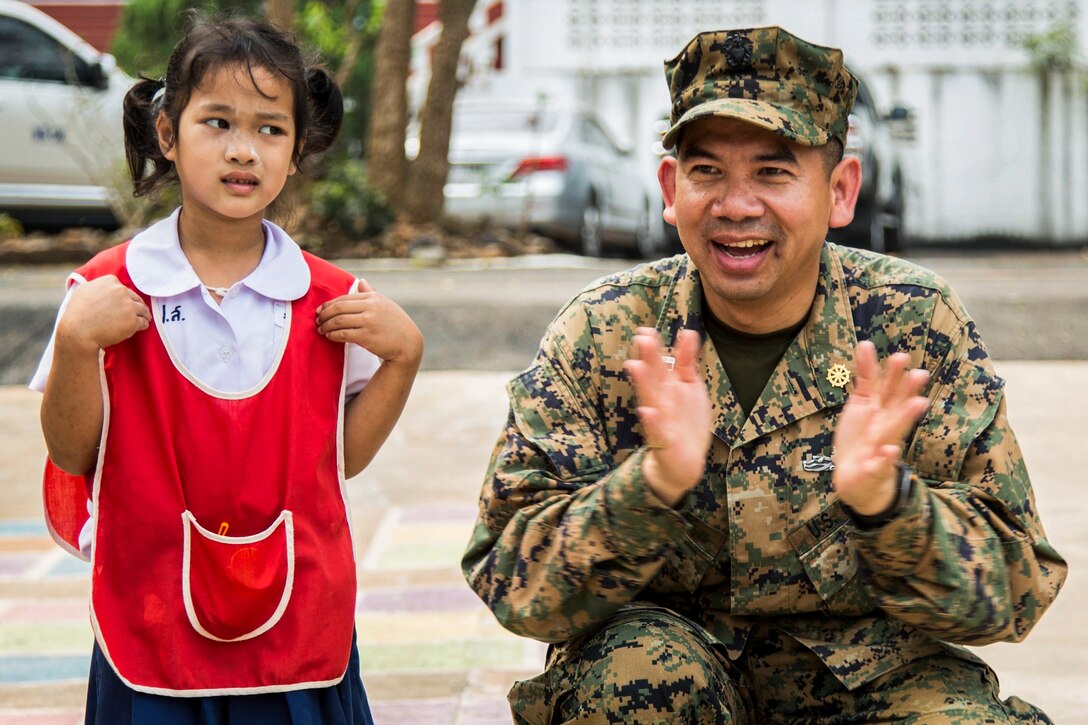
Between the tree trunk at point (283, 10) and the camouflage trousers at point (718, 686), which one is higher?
the tree trunk at point (283, 10)

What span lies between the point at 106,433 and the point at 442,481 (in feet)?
9.39

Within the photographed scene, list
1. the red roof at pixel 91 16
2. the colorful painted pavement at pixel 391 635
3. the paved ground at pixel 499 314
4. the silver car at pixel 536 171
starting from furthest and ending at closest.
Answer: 1. the red roof at pixel 91 16
2. the silver car at pixel 536 171
3. the paved ground at pixel 499 314
4. the colorful painted pavement at pixel 391 635

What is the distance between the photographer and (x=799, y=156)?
2262mm

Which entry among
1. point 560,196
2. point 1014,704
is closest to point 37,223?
point 560,196

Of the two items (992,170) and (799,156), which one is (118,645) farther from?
(992,170)

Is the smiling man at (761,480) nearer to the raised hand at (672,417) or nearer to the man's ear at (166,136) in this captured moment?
the raised hand at (672,417)

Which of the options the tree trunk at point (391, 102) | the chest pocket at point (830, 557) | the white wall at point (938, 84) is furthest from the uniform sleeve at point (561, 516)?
the white wall at point (938, 84)

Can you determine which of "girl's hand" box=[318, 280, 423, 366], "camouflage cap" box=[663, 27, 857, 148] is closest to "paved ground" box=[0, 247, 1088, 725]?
"girl's hand" box=[318, 280, 423, 366]

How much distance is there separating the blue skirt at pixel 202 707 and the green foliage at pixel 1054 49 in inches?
540

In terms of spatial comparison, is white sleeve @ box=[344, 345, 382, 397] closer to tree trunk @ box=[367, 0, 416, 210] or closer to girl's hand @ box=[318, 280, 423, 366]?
girl's hand @ box=[318, 280, 423, 366]

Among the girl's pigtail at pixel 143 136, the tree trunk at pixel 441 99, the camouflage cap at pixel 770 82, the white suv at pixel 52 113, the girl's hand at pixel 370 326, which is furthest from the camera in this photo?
the tree trunk at pixel 441 99

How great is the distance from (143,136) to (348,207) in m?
7.76

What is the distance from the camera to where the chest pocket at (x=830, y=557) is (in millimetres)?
2236

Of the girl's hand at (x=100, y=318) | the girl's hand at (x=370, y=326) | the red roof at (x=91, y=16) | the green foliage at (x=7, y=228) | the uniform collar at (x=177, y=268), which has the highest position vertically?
the red roof at (x=91, y=16)
